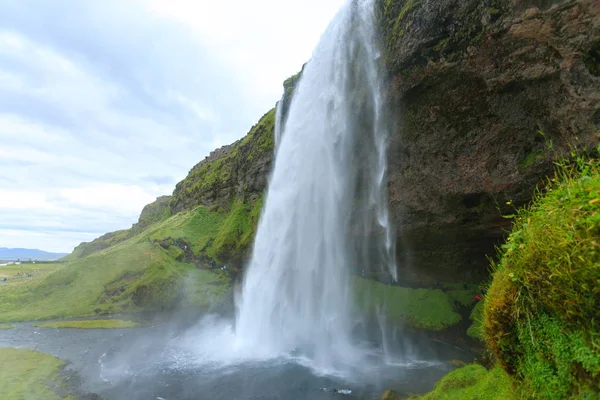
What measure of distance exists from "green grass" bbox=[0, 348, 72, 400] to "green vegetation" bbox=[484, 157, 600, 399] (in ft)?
58.0

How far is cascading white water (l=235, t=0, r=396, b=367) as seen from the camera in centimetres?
2334

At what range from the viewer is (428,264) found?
2828 cm

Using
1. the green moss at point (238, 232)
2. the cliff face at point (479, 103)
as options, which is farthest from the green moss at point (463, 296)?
the green moss at point (238, 232)

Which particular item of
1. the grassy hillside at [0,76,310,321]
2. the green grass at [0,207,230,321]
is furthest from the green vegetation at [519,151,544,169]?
the green grass at [0,207,230,321]

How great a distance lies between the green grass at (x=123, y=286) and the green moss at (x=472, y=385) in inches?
1060

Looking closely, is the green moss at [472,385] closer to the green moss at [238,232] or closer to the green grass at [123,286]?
the green grass at [123,286]

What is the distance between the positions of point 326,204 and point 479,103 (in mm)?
12118

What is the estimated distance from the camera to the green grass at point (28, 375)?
48.3 ft

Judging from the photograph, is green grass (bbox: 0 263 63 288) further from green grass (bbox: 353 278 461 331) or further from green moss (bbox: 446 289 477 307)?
green moss (bbox: 446 289 477 307)

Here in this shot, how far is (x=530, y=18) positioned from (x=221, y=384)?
2152cm

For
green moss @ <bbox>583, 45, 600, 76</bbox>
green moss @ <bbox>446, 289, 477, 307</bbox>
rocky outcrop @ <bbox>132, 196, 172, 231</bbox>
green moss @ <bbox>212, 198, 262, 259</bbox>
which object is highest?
rocky outcrop @ <bbox>132, 196, 172, 231</bbox>

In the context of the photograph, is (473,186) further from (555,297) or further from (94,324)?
(94,324)

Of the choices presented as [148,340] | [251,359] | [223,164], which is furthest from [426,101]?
[223,164]

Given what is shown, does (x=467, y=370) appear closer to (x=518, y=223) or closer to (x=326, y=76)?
(x=518, y=223)
